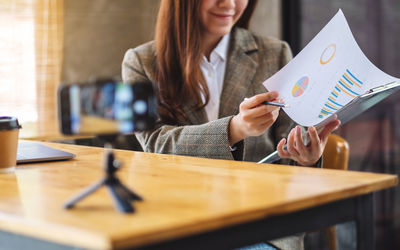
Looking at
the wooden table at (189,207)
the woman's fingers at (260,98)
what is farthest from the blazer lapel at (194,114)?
the wooden table at (189,207)

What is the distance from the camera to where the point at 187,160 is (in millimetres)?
1133

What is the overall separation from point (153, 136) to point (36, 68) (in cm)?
234

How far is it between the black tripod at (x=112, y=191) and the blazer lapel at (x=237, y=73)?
1092 mm

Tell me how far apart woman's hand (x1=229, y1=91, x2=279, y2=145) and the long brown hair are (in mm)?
402

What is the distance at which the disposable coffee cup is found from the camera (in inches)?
40.9

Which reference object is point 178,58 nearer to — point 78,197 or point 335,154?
point 335,154

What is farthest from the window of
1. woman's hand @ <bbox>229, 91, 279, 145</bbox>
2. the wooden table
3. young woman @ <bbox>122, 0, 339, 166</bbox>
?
the wooden table

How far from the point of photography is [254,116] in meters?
1.29

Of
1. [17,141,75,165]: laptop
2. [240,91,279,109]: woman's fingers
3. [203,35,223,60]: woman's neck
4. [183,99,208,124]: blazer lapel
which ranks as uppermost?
[203,35,223,60]: woman's neck

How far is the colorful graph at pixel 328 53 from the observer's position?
1190 mm

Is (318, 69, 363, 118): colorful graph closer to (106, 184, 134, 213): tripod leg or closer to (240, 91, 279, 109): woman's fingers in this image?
(240, 91, 279, 109): woman's fingers

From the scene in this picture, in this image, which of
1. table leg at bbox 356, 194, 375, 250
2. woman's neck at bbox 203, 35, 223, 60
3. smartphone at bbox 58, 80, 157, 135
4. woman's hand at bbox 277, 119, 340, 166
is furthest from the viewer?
woman's neck at bbox 203, 35, 223, 60

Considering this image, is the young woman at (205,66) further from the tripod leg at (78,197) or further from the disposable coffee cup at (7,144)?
the tripod leg at (78,197)

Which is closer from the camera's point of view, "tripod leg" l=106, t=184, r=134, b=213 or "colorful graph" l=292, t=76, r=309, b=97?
"tripod leg" l=106, t=184, r=134, b=213
